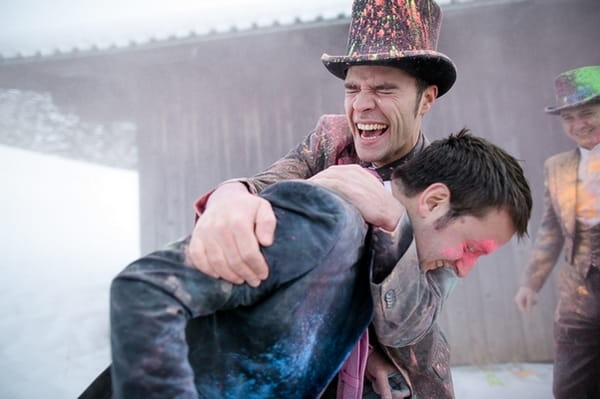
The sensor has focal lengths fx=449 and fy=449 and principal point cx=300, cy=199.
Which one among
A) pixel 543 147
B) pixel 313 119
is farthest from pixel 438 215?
pixel 543 147

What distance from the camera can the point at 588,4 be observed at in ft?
16.8

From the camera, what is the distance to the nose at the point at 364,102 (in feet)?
5.83

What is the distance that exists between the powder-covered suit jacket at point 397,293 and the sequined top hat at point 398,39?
323mm

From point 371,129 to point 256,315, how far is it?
1051 millimetres

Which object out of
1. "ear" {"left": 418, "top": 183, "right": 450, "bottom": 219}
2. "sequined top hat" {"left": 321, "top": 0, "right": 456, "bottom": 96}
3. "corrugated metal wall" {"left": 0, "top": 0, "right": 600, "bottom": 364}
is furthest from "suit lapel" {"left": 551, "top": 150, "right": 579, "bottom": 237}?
"ear" {"left": 418, "top": 183, "right": 450, "bottom": 219}

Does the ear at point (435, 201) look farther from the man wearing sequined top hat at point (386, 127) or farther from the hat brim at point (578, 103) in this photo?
the hat brim at point (578, 103)

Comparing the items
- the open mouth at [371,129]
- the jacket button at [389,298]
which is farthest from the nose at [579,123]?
Result: the jacket button at [389,298]

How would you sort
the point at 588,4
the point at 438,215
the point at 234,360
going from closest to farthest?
the point at 234,360 → the point at 438,215 → the point at 588,4

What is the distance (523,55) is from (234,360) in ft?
18.8

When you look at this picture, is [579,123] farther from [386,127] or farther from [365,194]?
[365,194]

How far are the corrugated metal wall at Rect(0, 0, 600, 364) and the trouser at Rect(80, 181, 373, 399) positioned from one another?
4.53 metres

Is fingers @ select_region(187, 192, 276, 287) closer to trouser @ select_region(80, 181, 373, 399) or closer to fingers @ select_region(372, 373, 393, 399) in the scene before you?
trouser @ select_region(80, 181, 373, 399)

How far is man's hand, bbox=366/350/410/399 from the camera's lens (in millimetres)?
1579

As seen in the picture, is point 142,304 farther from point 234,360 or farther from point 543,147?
point 543,147
